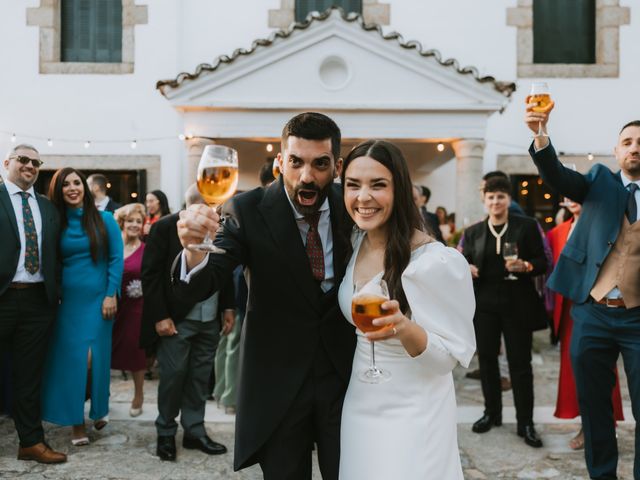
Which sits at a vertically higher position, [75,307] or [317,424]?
[75,307]

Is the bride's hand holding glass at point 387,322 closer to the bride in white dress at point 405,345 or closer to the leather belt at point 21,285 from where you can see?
the bride in white dress at point 405,345

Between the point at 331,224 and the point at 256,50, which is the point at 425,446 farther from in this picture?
the point at 256,50

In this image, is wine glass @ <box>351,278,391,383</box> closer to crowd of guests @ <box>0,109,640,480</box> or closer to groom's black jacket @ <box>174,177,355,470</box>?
crowd of guests @ <box>0,109,640,480</box>

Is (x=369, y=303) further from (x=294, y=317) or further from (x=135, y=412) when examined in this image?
(x=135, y=412)

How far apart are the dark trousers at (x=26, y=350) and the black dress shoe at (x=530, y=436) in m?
3.53

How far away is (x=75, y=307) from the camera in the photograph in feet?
15.1

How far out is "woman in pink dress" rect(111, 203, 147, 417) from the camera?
17.4 ft

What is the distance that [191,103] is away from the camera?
7.86m

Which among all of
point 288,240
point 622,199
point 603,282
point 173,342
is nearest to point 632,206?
point 622,199

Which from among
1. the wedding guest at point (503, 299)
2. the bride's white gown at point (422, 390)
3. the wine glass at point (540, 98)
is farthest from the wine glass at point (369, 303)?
the wedding guest at point (503, 299)

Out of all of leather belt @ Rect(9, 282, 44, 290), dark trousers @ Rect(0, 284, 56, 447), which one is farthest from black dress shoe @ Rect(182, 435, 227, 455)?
leather belt @ Rect(9, 282, 44, 290)

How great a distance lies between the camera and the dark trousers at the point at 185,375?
439 cm

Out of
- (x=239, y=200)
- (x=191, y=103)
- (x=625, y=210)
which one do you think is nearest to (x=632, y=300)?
(x=625, y=210)

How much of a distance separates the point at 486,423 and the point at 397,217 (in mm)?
3184
